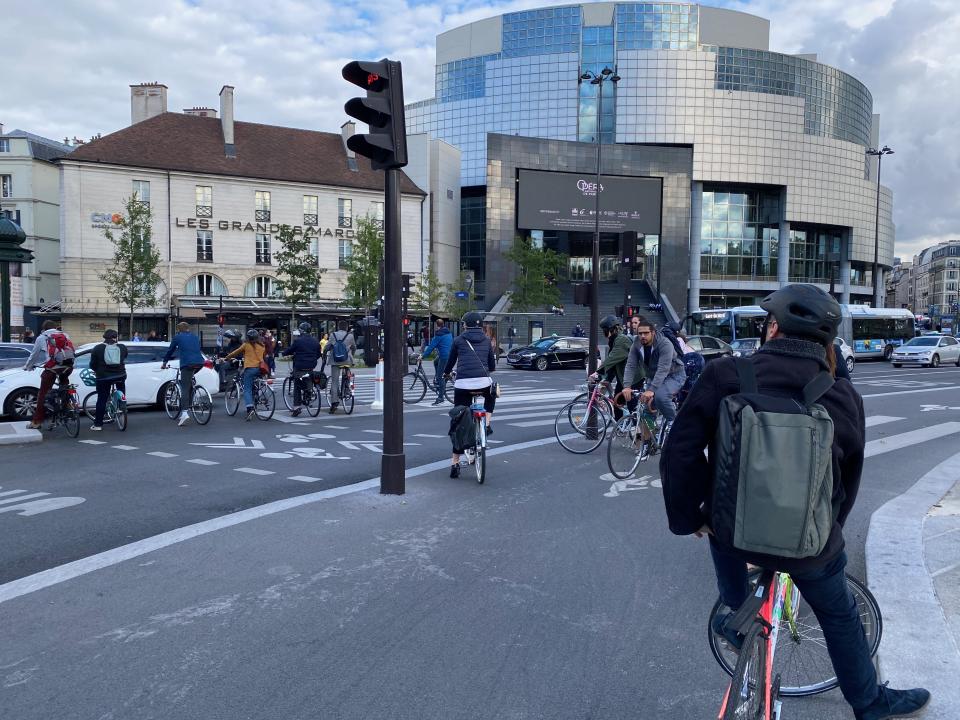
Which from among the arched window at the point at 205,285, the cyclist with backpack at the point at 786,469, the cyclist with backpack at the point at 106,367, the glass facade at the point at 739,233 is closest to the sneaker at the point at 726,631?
the cyclist with backpack at the point at 786,469

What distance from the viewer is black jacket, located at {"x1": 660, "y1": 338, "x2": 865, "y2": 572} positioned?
2.56 meters

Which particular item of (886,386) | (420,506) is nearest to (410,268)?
(886,386)

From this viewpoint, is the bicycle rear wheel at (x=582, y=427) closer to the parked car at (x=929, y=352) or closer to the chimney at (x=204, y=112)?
the parked car at (x=929, y=352)

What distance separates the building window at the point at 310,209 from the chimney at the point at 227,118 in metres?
5.19

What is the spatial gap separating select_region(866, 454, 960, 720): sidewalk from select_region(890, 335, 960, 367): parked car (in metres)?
30.5

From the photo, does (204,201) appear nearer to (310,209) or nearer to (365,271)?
(310,209)

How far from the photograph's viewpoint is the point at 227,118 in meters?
48.8

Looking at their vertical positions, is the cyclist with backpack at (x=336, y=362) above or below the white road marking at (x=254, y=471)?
above

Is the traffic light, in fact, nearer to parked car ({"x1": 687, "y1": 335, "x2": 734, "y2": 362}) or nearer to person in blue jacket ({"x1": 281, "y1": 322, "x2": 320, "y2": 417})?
person in blue jacket ({"x1": 281, "y1": 322, "x2": 320, "y2": 417})

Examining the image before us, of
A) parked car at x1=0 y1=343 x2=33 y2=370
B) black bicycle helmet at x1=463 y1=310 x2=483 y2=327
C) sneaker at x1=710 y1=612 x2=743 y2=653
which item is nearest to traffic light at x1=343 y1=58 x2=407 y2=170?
black bicycle helmet at x1=463 y1=310 x2=483 y2=327

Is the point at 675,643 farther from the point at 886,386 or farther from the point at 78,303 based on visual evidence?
the point at 78,303

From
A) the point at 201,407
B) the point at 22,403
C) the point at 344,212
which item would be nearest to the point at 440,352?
the point at 201,407

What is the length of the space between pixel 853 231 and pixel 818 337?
254 feet

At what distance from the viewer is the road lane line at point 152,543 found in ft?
15.8
